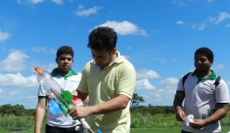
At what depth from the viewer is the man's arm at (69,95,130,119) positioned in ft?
10.7

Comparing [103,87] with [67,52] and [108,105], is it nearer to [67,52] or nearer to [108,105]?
[108,105]

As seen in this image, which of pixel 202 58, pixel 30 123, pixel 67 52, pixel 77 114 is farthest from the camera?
pixel 30 123

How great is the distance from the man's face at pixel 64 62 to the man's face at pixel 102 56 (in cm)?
215

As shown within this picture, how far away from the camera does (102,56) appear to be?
3.62 metres

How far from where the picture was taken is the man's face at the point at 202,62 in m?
5.47

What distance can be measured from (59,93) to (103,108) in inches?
14.8

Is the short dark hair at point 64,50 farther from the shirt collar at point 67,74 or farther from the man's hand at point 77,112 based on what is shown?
the man's hand at point 77,112

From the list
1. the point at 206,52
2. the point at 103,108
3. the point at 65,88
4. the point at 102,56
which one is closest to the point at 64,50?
the point at 65,88

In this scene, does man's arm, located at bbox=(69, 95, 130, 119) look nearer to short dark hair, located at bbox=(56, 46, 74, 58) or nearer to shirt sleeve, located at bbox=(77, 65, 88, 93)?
shirt sleeve, located at bbox=(77, 65, 88, 93)

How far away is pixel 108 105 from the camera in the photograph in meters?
3.54

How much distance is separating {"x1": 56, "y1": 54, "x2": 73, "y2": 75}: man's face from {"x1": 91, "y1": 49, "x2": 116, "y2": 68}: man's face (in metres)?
2.15

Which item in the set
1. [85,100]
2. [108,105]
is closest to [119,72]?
[108,105]

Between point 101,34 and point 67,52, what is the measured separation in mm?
2378

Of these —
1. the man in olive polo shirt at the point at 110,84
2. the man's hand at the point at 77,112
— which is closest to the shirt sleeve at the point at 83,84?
the man in olive polo shirt at the point at 110,84
